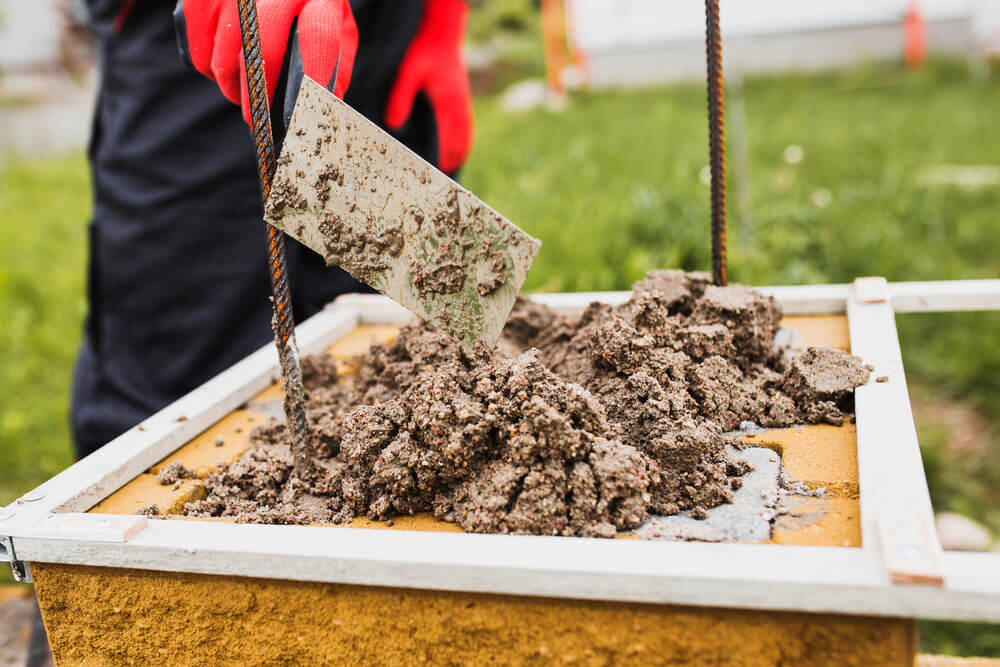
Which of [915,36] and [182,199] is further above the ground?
[915,36]

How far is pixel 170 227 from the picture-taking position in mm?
2178

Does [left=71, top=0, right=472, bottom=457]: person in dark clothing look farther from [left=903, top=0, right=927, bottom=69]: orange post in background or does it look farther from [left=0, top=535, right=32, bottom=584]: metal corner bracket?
[left=903, top=0, right=927, bottom=69]: orange post in background

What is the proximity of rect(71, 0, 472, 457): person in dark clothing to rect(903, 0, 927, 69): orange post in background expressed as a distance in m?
8.52

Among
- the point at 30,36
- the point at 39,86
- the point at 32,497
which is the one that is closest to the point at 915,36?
the point at 32,497

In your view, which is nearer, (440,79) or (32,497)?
(32,497)

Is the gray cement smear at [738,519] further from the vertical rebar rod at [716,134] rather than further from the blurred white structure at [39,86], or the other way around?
the blurred white structure at [39,86]

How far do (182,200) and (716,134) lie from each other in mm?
1393

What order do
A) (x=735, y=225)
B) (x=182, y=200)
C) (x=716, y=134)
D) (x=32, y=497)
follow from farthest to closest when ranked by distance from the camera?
1. (x=735, y=225)
2. (x=182, y=200)
3. (x=716, y=134)
4. (x=32, y=497)

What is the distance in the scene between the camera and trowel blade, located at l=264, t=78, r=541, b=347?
44.6 inches

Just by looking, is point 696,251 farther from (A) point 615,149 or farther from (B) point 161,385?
(A) point 615,149

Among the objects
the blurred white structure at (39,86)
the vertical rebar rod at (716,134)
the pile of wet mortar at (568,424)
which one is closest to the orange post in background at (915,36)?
the vertical rebar rod at (716,134)

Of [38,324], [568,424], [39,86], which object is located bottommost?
[568,424]

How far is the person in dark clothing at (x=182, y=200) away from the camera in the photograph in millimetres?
2123

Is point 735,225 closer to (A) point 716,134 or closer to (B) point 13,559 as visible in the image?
(A) point 716,134
